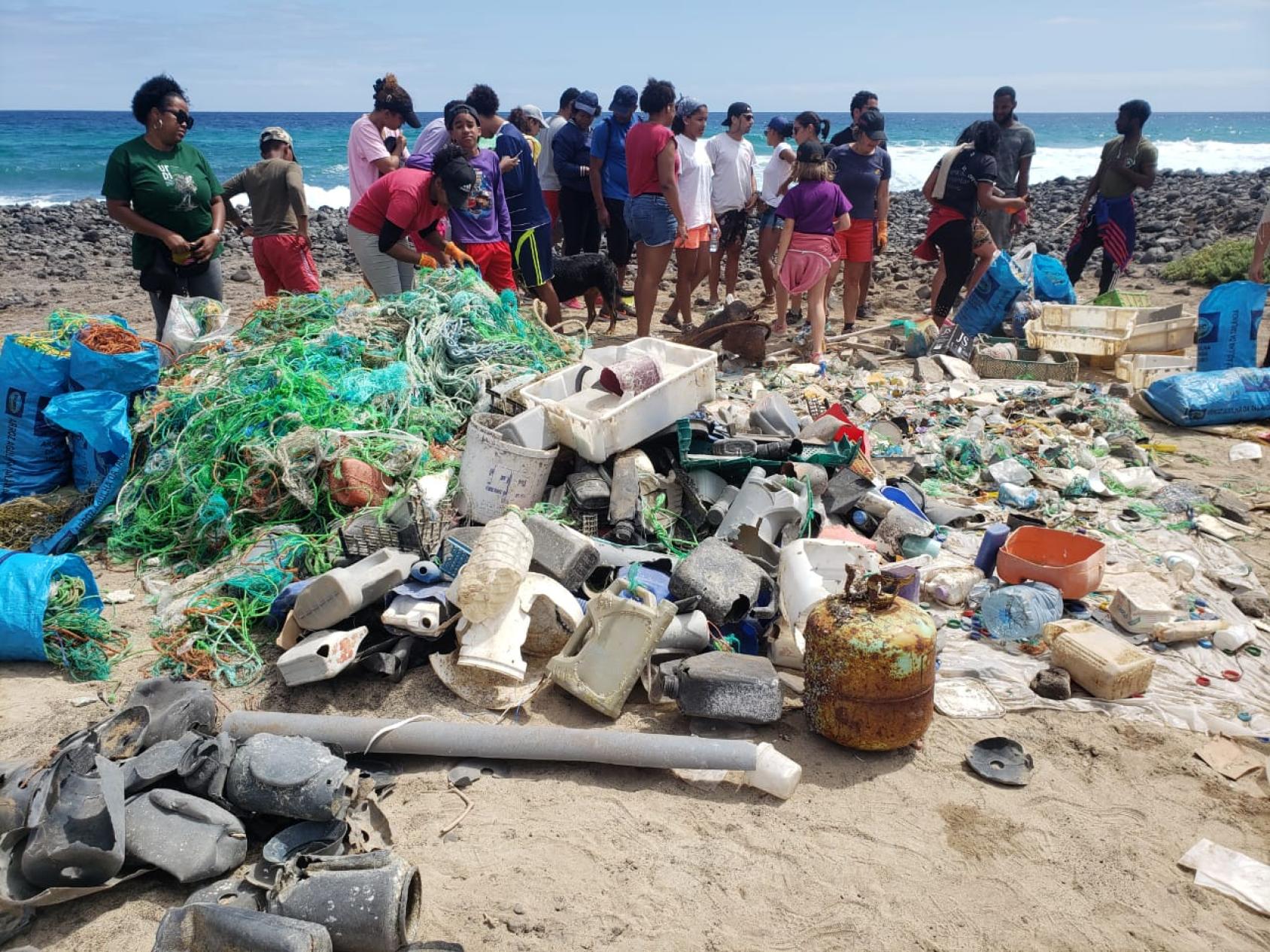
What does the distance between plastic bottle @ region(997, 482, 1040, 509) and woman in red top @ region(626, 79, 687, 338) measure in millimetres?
3331

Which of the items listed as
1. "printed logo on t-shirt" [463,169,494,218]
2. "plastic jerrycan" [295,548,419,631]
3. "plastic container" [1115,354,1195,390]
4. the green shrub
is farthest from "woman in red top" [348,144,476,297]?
the green shrub

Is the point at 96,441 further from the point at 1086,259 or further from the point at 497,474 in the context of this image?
the point at 1086,259

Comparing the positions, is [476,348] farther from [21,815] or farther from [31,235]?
[31,235]

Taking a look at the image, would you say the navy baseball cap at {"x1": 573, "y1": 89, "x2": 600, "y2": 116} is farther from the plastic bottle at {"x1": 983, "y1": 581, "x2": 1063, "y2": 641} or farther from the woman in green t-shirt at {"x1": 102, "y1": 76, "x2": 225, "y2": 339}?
the plastic bottle at {"x1": 983, "y1": 581, "x2": 1063, "y2": 641}

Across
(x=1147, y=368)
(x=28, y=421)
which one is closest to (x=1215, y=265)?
(x=1147, y=368)

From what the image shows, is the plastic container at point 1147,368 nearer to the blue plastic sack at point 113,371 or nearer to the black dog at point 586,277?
the black dog at point 586,277

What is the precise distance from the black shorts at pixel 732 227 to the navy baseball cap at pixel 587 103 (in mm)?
1563

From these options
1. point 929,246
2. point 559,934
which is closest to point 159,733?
point 559,934

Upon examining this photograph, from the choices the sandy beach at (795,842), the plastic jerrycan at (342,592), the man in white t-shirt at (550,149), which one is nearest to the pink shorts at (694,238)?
the man in white t-shirt at (550,149)

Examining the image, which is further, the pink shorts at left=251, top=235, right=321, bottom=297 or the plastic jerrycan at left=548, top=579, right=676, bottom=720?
the pink shorts at left=251, top=235, right=321, bottom=297

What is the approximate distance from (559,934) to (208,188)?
189 inches

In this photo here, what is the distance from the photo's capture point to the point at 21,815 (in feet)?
7.70

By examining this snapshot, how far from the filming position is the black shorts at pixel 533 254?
6.52 metres

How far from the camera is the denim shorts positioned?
6.86m
